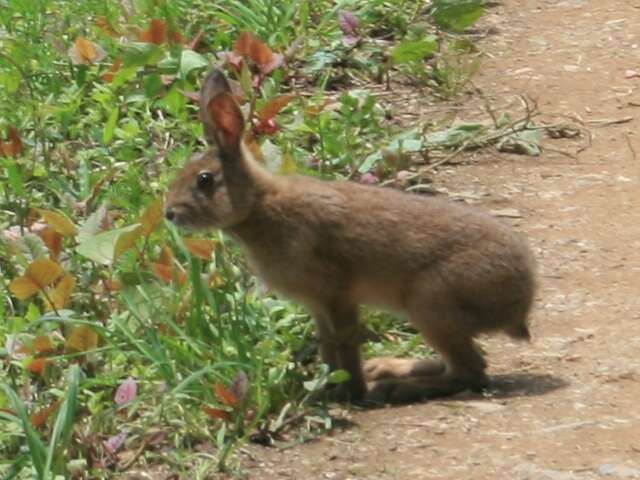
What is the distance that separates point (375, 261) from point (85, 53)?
268cm

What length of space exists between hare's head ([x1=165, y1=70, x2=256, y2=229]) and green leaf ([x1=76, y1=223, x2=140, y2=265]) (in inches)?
7.4

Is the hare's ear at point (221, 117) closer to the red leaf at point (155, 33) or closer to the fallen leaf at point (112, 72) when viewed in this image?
the red leaf at point (155, 33)

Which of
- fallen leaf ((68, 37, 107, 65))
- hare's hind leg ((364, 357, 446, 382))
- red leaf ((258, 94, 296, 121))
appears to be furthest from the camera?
fallen leaf ((68, 37, 107, 65))

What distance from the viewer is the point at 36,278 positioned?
19.5 ft

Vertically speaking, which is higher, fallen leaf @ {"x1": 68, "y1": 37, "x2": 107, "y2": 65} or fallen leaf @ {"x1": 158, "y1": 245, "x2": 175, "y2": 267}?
fallen leaf @ {"x1": 68, "y1": 37, "x2": 107, "y2": 65}

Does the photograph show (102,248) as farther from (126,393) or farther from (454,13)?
(454,13)

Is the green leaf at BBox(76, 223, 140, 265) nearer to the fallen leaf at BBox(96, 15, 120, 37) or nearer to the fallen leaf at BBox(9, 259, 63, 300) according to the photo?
the fallen leaf at BBox(9, 259, 63, 300)

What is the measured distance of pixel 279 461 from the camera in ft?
17.6

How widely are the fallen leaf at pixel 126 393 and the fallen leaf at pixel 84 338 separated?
30 centimetres

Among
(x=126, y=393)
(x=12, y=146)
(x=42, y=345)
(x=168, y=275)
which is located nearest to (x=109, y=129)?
(x=12, y=146)

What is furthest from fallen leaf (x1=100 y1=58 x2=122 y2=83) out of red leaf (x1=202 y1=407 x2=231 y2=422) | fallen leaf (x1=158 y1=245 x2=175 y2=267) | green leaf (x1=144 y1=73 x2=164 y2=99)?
red leaf (x1=202 y1=407 x2=231 y2=422)

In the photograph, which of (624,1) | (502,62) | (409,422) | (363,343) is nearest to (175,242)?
(363,343)

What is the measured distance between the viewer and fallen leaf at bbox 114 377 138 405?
5.46 meters

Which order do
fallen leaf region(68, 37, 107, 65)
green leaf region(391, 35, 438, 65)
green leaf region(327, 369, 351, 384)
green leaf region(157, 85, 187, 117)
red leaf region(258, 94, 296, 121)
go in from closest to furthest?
1. green leaf region(327, 369, 351, 384)
2. red leaf region(258, 94, 296, 121)
3. green leaf region(157, 85, 187, 117)
4. fallen leaf region(68, 37, 107, 65)
5. green leaf region(391, 35, 438, 65)
